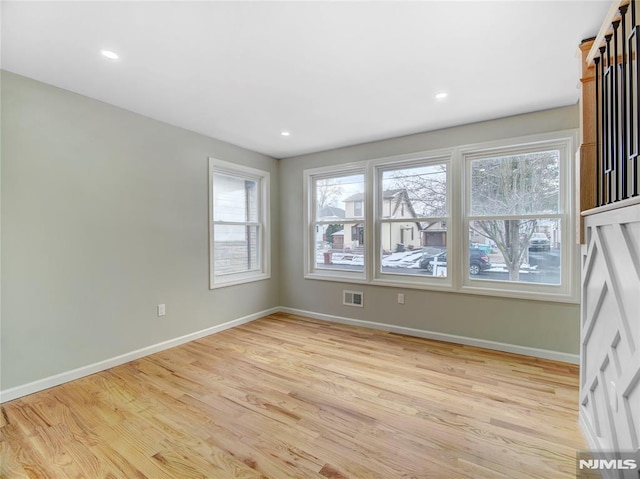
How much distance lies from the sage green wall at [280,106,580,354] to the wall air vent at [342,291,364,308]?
7 cm

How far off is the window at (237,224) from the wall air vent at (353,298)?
50.1 inches

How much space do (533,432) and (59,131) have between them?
4.19m

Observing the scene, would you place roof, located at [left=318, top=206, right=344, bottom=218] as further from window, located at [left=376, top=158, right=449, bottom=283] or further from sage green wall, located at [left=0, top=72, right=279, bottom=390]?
sage green wall, located at [left=0, top=72, right=279, bottom=390]

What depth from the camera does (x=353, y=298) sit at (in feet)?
Answer: 13.4

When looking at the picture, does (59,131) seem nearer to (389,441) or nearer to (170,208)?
(170,208)

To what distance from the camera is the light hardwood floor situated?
1595mm

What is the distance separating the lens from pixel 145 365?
9.23 ft

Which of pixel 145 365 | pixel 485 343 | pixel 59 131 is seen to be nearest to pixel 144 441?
pixel 145 365

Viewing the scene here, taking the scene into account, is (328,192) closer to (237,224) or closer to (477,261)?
(237,224)

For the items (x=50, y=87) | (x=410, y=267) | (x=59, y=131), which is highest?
(x=50, y=87)

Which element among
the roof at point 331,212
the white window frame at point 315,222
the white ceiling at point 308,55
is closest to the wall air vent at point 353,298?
the white window frame at point 315,222

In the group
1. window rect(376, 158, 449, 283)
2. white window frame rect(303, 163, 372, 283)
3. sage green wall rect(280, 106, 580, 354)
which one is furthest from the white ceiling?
white window frame rect(303, 163, 372, 283)

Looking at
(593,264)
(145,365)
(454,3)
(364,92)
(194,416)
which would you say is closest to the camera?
(454,3)

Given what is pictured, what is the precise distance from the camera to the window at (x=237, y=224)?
384cm
